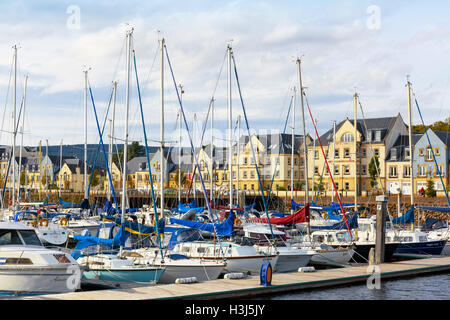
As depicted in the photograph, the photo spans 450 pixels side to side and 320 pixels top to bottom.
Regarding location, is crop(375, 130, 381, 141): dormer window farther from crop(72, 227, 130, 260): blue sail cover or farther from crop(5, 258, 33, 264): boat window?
crop(5, 258, 33, 264): boat window

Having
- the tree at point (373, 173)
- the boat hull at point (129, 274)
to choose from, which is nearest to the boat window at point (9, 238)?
the boat hull at point (129, 274)

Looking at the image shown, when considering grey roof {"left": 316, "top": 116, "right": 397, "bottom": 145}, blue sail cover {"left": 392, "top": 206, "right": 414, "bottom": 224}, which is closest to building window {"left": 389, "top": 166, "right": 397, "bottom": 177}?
grey roof {"left": 316, "top": 116, "right": 397, "bottom": 145}

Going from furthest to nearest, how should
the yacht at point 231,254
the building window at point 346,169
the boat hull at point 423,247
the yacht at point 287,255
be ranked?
the building window at point 346,169
the boat hull at point 423,247
the yacht at point 287,255
the yacht at point 231,254

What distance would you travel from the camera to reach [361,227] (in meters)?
45.3

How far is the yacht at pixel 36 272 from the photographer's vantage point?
849 inches

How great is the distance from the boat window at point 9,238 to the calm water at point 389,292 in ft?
34.4

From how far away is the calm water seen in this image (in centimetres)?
2397

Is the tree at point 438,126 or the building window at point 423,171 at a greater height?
the tree at point 438,126

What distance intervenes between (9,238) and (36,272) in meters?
3.14

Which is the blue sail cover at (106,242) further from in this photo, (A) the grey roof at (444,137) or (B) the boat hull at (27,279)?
(A) the grey roof at (444,137)

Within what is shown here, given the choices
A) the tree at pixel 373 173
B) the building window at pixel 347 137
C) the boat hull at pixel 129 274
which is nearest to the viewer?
the boat hull at pixel 129 274

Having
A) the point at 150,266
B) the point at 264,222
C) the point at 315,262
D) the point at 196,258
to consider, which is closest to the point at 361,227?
the point at 264,222

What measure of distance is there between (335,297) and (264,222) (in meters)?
19.2

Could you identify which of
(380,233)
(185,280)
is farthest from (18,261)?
(380,233)
